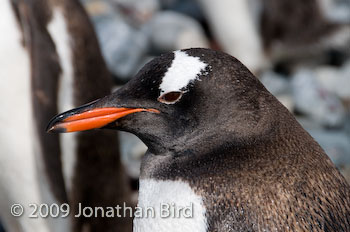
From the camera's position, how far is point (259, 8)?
555cm

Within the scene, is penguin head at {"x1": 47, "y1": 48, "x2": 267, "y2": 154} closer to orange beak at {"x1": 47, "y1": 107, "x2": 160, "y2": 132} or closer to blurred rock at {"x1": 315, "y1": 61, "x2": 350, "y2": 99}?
orange beak at {"x1": 47, "y1": 107, "x2": 160, "y2": 132}

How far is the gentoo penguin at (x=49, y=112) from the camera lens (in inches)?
91.5

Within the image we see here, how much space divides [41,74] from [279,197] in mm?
1091

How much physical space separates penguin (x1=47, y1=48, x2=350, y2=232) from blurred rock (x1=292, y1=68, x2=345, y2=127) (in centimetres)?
273

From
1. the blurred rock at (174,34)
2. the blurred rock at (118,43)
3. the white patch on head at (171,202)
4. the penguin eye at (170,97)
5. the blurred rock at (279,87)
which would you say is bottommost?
the white patch on head at (171,202)

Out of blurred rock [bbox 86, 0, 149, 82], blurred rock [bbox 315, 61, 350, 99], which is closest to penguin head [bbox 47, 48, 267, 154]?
blurred rock [bbox 86, 0, 149, 82]

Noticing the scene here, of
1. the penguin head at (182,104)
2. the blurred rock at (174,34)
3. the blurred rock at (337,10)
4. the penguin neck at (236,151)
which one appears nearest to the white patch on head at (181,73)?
the penguin head at (182,104)

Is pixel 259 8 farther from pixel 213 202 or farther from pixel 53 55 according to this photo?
pixel 213 202

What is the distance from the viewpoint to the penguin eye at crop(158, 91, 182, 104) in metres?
1.54

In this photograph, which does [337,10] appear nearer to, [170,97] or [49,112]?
[49,112]

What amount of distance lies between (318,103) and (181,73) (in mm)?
2946

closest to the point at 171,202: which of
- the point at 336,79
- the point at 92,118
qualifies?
the point at 92,118

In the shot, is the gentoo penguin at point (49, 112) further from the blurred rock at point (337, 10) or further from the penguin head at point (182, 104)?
the blurred rock at point (337, 10)

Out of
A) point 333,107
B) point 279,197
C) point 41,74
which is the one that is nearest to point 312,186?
point 279,197
